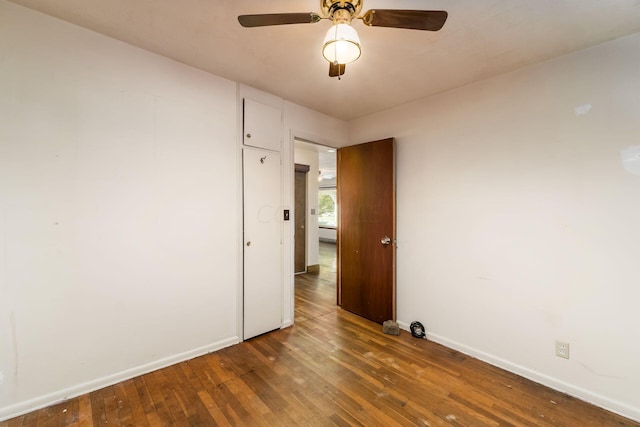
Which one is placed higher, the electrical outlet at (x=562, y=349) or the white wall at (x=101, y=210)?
the white wall at (x=101, y=210)

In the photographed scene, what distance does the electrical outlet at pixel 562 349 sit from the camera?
195 cm

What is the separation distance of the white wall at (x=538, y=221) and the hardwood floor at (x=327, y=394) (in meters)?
0.27

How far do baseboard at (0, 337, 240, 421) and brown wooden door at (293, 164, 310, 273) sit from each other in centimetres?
291

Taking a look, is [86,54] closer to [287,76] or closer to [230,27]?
[230,27]

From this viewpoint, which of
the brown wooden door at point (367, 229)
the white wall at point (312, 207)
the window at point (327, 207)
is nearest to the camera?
the brown wooden door at point (367, 229)

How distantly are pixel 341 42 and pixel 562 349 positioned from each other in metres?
2.63

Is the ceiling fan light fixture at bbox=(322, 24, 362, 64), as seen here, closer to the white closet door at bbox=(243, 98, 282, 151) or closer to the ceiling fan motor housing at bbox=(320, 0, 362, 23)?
the ceiling fan motor housing at bbox=(320, 0, 362, 23)

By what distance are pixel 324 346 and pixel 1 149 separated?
2.76m

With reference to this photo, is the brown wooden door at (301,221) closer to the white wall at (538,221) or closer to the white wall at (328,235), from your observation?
the white wall at (538,221)

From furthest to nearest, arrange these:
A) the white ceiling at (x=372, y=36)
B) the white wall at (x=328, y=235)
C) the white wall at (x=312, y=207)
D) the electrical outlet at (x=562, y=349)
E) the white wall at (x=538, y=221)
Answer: the white wall at (x=328, y=235)
the white wall at (x=312, y=207)
the electrical outlet at (x=562, y=349)
the white wall at (x=538, y=221)
the white ceiling at (x=372, y=36)

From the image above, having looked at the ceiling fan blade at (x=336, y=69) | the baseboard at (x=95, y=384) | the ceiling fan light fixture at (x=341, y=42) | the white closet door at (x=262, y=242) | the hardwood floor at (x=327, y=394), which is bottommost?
the hardwood floor at (x=327, y=394)

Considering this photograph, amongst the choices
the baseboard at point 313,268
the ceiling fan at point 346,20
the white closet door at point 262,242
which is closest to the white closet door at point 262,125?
the white closet door at point 262,242

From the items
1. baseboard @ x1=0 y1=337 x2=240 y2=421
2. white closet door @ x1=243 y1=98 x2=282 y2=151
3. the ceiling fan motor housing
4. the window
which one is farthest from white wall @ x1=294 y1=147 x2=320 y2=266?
the window

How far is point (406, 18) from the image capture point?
1.26m
